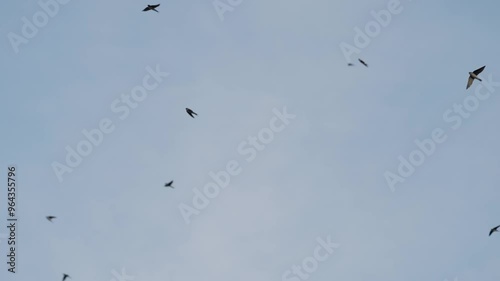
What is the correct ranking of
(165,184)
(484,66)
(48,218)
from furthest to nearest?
1. (48,218)
2. (165,184)
3. (484,66)

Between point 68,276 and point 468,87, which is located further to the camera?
point 68,276

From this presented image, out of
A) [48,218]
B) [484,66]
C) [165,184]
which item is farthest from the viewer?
[48,218]

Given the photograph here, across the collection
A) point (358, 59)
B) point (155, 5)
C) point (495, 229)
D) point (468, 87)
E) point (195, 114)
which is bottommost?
point (495, 229)

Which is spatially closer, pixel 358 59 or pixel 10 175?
pixel 358 59

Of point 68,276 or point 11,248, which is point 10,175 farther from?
point 68,276

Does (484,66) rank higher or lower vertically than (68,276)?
lower

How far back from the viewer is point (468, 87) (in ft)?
166

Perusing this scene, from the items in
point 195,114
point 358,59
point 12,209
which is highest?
point 12,209

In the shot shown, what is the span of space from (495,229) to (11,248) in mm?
42394

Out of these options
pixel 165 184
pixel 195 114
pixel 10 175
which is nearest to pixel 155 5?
pixel 195 114

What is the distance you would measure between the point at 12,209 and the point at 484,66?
4193 centimetres

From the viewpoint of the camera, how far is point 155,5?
53812 millimetres

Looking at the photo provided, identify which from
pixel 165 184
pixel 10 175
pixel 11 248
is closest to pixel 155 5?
pixel 165 184

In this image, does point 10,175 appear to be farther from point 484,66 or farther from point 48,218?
point 484,66
